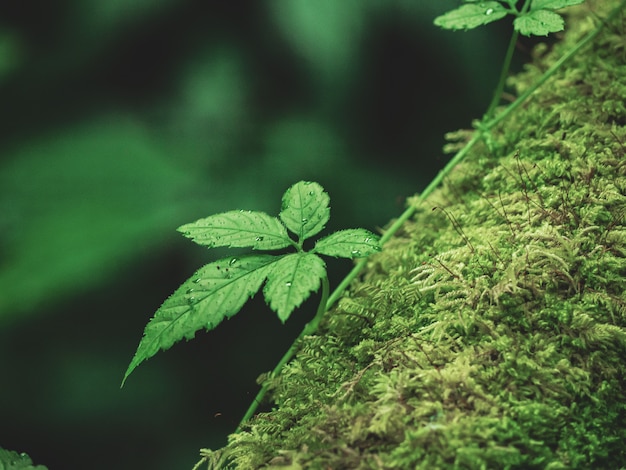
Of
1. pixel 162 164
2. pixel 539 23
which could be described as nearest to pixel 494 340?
pixel 539 23

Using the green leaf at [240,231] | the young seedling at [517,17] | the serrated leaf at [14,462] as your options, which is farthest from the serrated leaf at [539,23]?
the serrated leaf at [14,462]

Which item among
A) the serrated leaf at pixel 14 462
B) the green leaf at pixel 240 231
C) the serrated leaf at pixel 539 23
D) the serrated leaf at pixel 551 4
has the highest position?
the serrated leaf at pixel 551 4

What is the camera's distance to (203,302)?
82 cm

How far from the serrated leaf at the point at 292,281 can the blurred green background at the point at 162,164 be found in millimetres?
1022

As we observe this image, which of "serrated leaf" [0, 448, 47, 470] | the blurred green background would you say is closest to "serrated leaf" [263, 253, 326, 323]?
"serrated leaf" [0, 448, 47, 470]

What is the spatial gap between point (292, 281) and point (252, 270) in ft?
0.30

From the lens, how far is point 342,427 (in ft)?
2.29

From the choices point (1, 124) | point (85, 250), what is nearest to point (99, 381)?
point (85, 250)

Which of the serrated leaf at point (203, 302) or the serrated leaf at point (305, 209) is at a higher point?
the serrated leaf at point (305, 209)

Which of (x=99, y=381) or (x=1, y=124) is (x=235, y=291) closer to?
(x=99, y=381)

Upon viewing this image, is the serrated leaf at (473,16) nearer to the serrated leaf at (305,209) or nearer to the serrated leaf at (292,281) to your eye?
the serrated leaf at (305,209)

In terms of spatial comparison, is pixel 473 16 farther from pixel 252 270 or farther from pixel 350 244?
pixel 252 270

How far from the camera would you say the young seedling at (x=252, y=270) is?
79cm

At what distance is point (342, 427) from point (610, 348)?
0.43 meters
